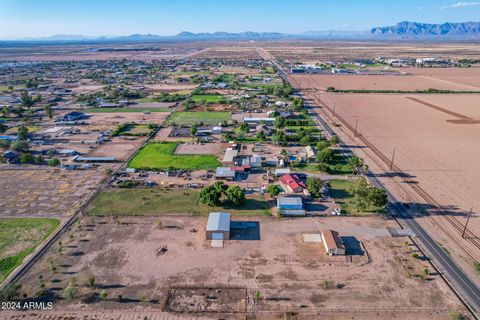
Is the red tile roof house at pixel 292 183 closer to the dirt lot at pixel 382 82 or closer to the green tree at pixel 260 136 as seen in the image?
the green tree at pixel 260 136

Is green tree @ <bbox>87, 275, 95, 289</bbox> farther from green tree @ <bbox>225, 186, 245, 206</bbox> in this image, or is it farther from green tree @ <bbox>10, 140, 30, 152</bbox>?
green tree @ <bbox>10, 140, 30, 152</bbox>

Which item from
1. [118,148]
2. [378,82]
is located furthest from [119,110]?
[378,82]

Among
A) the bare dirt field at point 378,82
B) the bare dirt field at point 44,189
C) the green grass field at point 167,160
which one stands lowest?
the bare dirt field at point 44,189

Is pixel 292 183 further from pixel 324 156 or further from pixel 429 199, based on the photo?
pixel 429 199

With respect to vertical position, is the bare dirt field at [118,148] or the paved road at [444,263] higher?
the bare dirt field at [118,148]

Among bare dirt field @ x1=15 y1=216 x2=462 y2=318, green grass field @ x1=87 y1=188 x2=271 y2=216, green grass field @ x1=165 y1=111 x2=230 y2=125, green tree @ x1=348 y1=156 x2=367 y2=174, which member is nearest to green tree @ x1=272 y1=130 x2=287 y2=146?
green tree @ x1=348 y1=156 x2=367 y2=174

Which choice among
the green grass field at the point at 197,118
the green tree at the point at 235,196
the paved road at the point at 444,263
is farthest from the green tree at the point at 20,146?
the paved road at the point at 444,263
